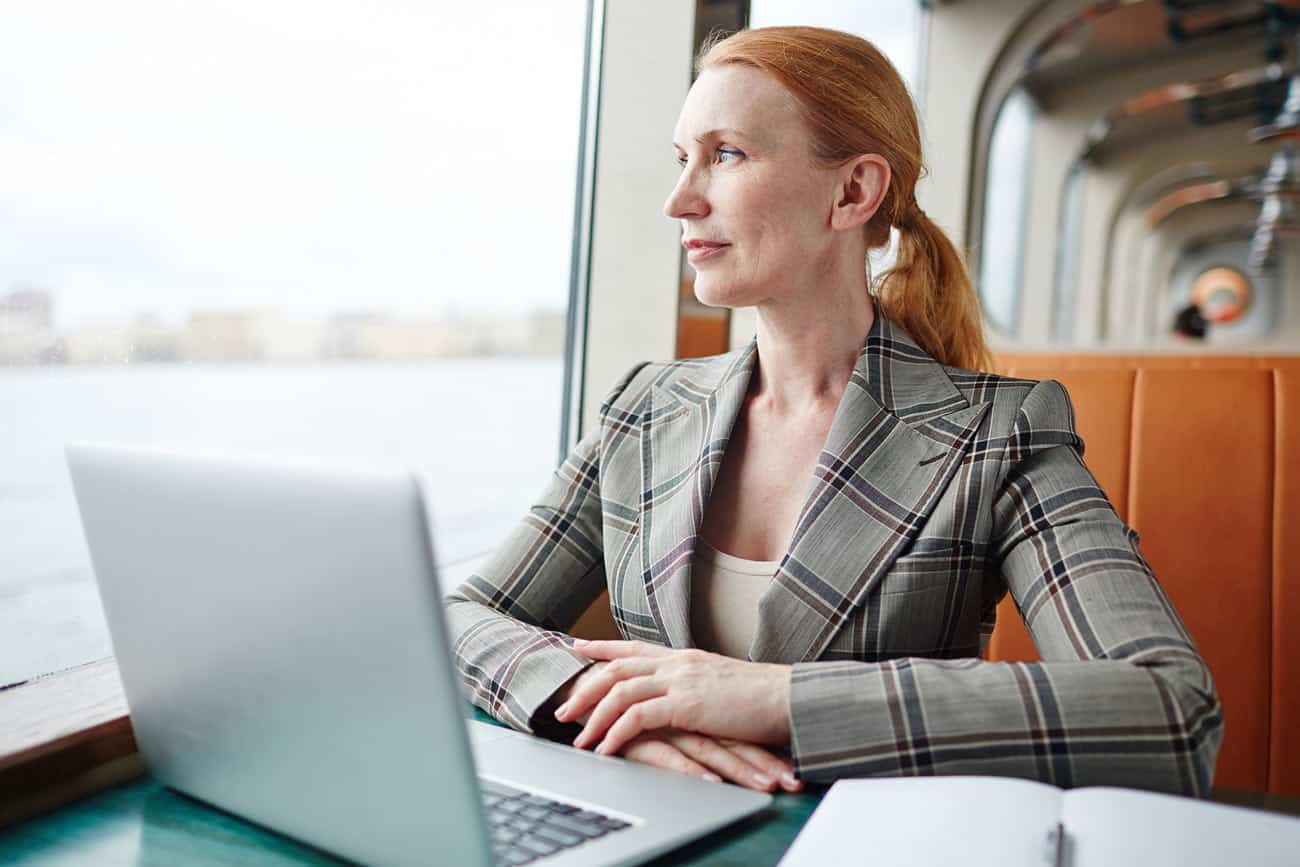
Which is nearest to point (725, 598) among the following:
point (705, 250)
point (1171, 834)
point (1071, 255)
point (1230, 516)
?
point (705, 250)

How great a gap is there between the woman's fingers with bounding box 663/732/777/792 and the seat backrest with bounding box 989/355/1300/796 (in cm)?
96

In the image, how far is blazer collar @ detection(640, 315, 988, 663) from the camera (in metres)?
1.19

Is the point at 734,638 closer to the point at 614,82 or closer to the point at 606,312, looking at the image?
the point at 606,312

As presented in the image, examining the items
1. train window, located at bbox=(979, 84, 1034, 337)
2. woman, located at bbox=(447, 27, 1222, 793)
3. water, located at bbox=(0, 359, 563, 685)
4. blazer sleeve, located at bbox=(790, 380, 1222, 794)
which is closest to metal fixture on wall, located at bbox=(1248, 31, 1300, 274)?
train window, located at bbox=(979, 84, 1034, 337)

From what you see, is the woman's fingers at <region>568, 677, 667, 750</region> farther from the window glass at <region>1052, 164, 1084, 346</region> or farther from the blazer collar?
the window glass at <region>1052, 164, 1084, 346</region>

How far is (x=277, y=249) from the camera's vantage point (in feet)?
5.01

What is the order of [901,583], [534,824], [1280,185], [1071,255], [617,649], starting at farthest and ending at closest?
[1071,255] → [1280,185] → [901,583] → [617,649] → [534,824]

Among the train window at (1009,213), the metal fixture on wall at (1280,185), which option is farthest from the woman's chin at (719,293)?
the train window at (1009,213)

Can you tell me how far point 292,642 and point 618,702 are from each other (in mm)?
383

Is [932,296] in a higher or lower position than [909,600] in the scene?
higher

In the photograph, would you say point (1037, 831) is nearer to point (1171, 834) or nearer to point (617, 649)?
point (1171, 834)

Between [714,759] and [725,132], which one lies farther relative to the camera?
[725,132]

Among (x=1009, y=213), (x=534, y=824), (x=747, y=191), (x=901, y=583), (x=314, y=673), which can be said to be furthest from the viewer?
(x=1009, y=213)

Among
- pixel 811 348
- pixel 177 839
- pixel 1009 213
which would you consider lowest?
pixel 177 839
